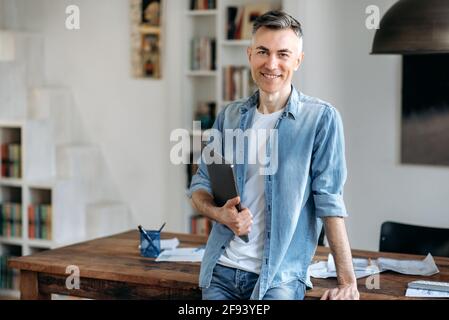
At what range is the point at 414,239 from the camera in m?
3.32

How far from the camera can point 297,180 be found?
87.7 inches

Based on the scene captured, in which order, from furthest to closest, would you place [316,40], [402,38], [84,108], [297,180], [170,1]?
[84,108]
[170,1]
[316,40]
[402,38]
[297,180]

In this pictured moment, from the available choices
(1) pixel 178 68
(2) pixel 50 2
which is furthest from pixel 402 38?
(2) pixel 50 2

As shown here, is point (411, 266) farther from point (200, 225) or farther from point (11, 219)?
point (11, 219)

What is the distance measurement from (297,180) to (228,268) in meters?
A: 0.31

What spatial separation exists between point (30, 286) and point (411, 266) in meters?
1.30

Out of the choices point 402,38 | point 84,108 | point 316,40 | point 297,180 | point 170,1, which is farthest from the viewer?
point 84,108

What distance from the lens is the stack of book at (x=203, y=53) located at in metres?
5.16

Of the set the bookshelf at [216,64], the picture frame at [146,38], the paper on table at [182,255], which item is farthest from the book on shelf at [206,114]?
the paper on table at [182,255]

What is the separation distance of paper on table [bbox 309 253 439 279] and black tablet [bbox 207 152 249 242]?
491 millimetres

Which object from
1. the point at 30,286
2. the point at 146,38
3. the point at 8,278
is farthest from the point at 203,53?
the point at 30,286

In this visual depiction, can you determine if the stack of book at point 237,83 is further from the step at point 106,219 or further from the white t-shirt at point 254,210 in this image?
the white t-shirt at point 254,210

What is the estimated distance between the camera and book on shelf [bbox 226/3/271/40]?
5.01 m

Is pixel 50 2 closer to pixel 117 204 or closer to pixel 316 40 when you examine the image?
pixel 117 204
